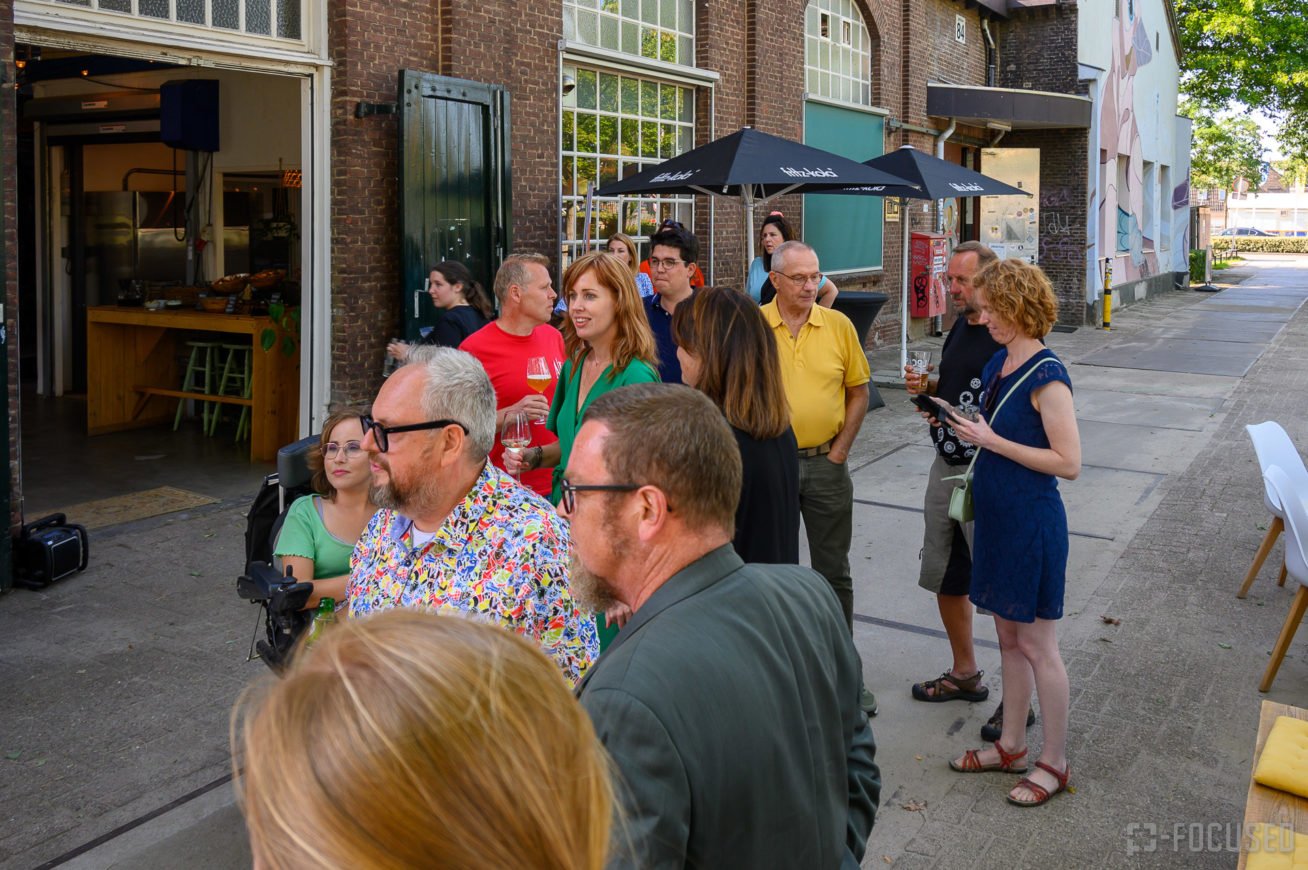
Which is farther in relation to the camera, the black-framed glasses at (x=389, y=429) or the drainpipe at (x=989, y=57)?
the drainpipe at (x=989, y=57)

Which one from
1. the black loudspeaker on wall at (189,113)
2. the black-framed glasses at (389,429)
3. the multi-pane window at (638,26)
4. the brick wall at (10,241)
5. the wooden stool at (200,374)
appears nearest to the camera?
the black-framed glasses at (389,429)

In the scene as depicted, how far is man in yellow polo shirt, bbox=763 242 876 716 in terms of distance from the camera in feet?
17.1

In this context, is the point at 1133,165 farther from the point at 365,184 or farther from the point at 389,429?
the point at 389,429

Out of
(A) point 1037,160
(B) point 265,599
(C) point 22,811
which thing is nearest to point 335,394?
(C) point 22,811

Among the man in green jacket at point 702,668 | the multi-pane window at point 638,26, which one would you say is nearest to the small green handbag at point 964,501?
the man in green jacket at point 702,668

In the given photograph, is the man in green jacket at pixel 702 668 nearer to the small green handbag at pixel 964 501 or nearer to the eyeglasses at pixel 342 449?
Answer: the eyeglasses at pixel 342 449

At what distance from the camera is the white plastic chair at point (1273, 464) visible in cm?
645

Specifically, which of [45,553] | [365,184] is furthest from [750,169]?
[45,553]

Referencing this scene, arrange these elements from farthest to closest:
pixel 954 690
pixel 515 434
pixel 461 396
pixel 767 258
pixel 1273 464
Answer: pixel 767 258 < pixel 1273 464 < pixel 954 690 < pixel 515 434 < pixel 461 396

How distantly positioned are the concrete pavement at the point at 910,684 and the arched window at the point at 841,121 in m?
7.44

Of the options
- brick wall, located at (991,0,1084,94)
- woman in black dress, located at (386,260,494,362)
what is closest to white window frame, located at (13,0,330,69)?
woman in black dress, located at (386,260,494,362)

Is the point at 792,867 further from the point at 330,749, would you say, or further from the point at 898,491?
the point at 898,491

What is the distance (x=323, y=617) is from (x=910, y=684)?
3201 millimetres

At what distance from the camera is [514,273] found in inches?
223
